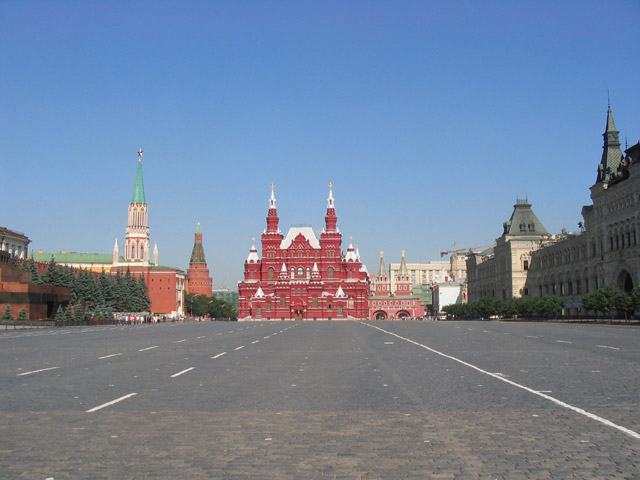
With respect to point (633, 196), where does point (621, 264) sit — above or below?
below

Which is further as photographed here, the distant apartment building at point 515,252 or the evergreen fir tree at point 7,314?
the distant apartment building at point 515,252

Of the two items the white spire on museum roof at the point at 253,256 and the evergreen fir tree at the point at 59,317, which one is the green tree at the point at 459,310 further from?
the evergreen fir tree at the point at 59,317

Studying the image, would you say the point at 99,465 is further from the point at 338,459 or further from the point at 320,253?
the point at 320,253

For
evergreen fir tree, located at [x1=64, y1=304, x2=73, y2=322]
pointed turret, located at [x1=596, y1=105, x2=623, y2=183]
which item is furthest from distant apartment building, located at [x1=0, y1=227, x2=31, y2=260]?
pointed turret, located at [x1=596, y1=105, x2=623, y2=183]

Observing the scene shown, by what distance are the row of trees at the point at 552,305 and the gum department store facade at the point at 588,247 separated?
4720 mm

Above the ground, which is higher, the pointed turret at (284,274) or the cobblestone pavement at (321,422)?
the pointed turret at (284,274)

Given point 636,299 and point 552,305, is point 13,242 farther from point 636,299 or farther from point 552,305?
point 636,299

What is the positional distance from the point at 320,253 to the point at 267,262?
11.2 meters

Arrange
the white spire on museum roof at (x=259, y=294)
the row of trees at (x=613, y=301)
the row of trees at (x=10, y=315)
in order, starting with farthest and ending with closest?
1. the white spire on museum roof at (x=259, y=294)
2. the row of trees at (x=10, y=315)
3. the row of trees at (x=613, y=301)

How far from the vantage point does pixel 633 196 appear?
241 ft

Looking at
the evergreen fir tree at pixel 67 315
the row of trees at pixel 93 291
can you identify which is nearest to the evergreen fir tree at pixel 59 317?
the evergreen fir tree at pixel 67 315

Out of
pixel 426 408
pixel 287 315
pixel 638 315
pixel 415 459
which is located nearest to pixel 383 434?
pixel 415 459

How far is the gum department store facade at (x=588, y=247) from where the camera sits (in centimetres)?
7506

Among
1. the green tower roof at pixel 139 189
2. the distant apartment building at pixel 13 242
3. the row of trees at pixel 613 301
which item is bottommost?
the row of trees at pixel 613 301
